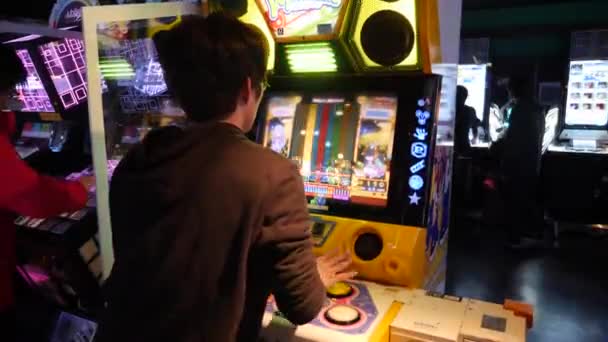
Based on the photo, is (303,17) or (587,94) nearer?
(303,17)

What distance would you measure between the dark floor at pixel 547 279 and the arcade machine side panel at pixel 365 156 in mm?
1963

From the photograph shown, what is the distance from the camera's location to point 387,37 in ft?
5.56

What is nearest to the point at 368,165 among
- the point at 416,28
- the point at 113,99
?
the point at 416,28

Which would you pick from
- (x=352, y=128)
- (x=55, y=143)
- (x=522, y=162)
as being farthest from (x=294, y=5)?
(x=522, y=162)

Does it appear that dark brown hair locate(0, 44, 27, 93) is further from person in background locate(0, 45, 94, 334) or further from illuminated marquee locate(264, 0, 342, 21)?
illuminated marquee locate(264, 0, 342, 21)

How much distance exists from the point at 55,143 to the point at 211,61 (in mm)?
2278

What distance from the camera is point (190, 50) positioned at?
102 centimetres

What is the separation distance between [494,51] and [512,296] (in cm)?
453

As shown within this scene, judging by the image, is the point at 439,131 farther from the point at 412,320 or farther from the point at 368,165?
the point at 412,320

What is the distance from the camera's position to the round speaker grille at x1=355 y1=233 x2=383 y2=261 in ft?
5.46

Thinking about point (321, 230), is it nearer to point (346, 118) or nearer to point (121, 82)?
point (346, 118)

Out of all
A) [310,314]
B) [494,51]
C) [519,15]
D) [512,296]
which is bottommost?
[512,296]

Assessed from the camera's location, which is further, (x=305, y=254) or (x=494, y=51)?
(x=494, y=51)

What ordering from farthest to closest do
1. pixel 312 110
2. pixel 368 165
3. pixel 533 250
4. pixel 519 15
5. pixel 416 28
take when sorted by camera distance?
pixel 519 15 → pixel 533 250 → pixel 312 110 → pixel 368 165 → pixel 416 28
